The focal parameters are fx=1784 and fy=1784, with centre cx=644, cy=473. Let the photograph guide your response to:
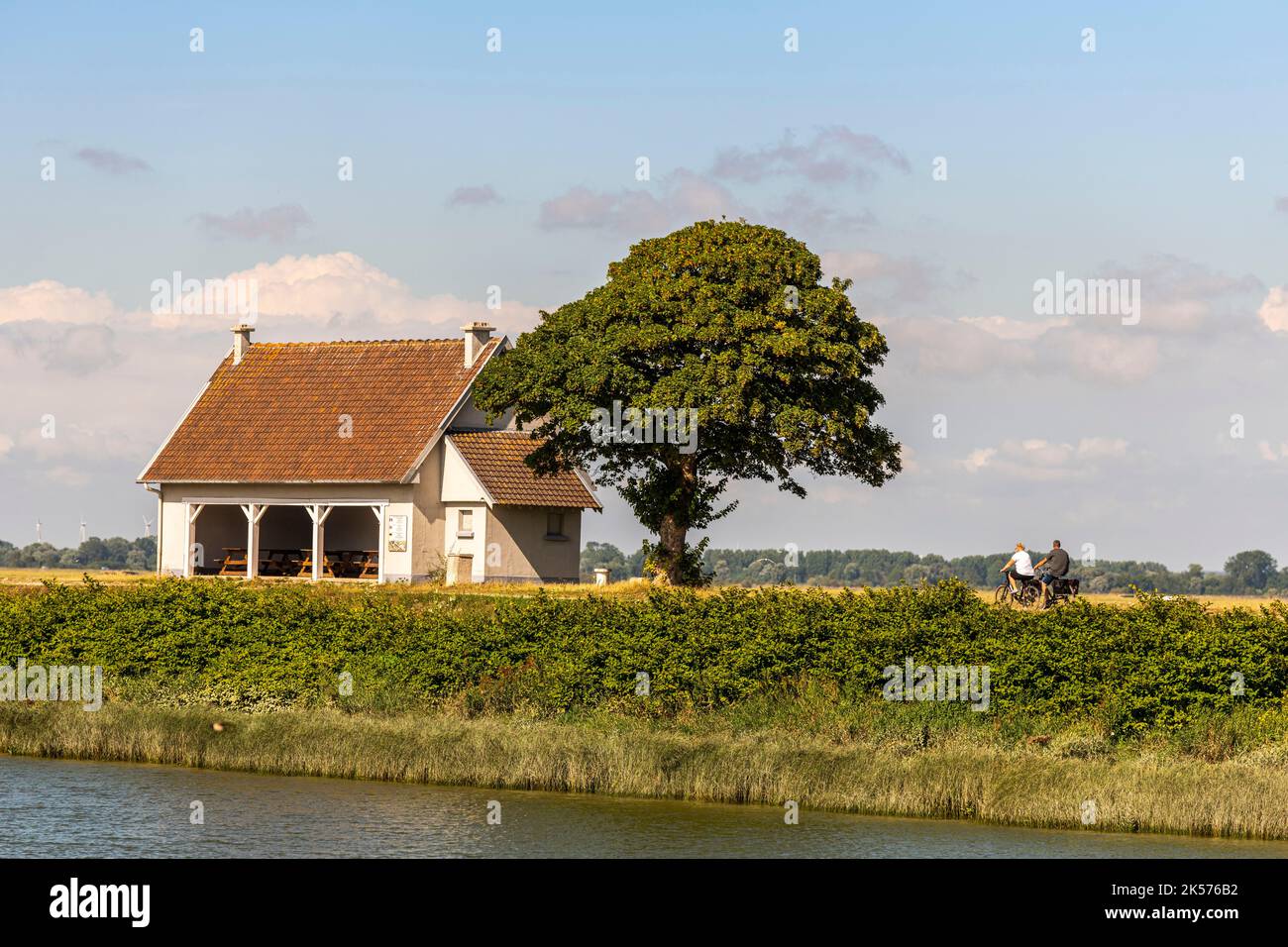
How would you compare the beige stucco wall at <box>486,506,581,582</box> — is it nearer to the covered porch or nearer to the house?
the house

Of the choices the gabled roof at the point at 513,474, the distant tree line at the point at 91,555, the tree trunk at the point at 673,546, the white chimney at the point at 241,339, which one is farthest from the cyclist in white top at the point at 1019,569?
the distant tree line at the point at 91,555

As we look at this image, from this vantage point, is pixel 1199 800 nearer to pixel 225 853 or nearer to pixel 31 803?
pixel 225 853

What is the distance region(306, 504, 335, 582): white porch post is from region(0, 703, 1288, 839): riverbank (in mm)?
22073

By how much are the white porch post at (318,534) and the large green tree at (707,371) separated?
8.41m

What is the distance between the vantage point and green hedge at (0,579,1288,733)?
27.8m

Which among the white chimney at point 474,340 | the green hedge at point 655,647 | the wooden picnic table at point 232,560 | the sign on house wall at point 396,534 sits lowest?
the green hedge at point 655,647

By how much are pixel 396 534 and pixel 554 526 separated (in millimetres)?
5069

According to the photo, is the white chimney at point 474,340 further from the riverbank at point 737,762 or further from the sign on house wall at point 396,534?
the riverbank at point 737,762

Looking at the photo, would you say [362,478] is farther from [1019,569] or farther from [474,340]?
[1019,569]

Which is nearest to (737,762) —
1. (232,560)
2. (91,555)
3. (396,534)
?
(396,534)

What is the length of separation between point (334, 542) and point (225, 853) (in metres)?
37.9

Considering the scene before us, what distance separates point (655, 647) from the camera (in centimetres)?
3031

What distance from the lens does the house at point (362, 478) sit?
5428 centimetres
